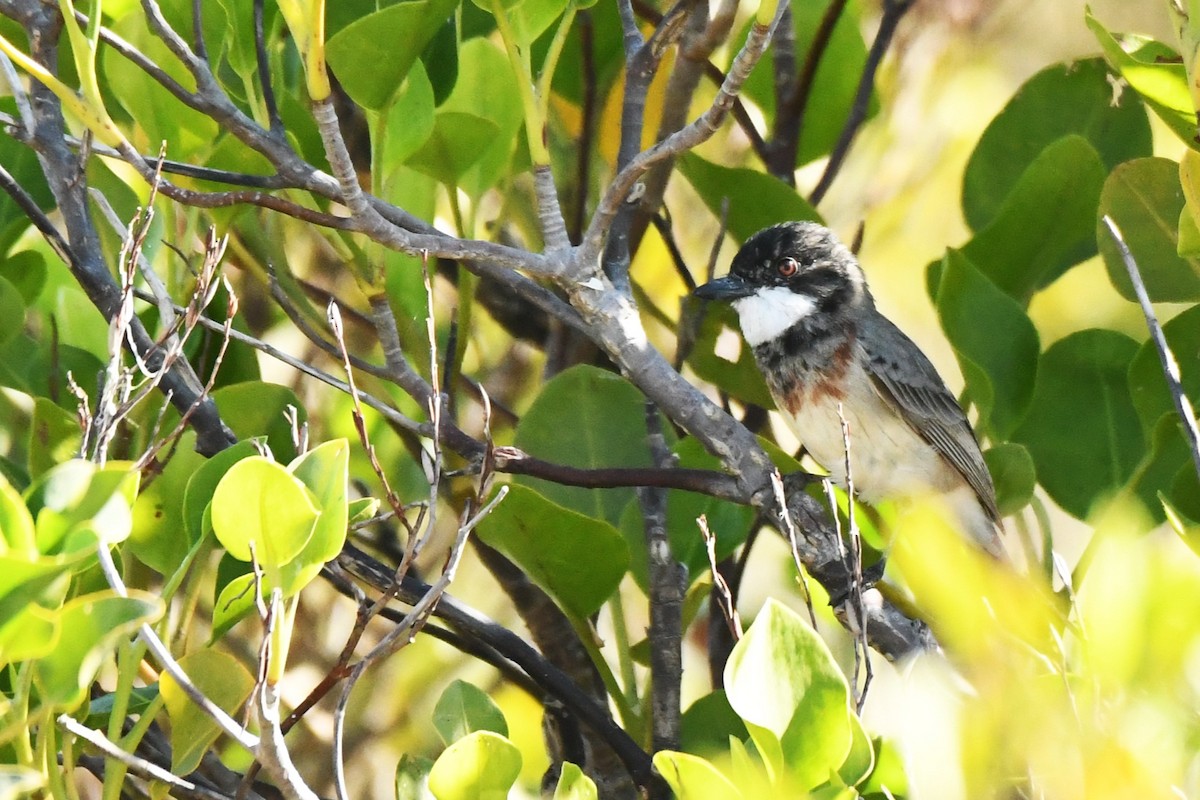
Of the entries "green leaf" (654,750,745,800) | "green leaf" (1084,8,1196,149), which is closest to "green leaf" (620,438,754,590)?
"green leaf" (1084,8,1196,149)

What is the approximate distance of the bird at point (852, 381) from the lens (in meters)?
3.64

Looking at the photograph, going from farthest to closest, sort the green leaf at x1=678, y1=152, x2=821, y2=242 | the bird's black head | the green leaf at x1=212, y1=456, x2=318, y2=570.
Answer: the bird's black head
the green leaf at x1=678, y1=152, x2=821, y2=242
the green leaf at x1=212, y1=456, x2=318, y2=570

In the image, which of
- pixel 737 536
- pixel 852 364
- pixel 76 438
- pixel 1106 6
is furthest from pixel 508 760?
pixel 1106 6

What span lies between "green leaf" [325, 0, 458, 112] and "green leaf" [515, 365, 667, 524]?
644 millimetres

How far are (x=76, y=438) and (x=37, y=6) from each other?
0.69 metres

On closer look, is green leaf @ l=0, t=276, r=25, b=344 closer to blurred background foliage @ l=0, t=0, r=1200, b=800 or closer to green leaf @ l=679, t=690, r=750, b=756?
blurred background foliage @ l=0, t=0, r=1200, b=800

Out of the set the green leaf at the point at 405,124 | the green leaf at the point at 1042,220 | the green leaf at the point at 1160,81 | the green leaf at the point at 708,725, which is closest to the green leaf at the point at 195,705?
the green leaf at the point at 708,725

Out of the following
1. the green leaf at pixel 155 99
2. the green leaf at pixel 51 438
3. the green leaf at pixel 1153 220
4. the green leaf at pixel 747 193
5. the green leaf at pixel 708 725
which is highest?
the green leaf at pixel 1153 220

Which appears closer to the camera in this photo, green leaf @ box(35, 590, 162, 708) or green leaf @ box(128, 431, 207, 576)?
green leaf @ box(35, 590, 162, 708)

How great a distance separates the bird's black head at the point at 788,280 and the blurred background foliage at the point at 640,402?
188 mm

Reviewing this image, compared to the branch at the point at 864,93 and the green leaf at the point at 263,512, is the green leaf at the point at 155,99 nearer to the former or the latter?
the green leaf at the point at 263,512

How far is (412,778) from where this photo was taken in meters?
1.89

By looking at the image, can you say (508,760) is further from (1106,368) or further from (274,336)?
(274,336)

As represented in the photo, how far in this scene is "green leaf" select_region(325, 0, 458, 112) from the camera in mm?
2045
